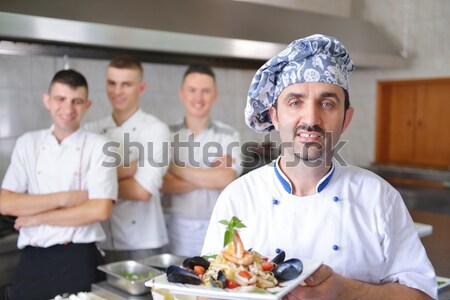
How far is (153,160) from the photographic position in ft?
9.33

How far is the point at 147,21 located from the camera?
297 cm

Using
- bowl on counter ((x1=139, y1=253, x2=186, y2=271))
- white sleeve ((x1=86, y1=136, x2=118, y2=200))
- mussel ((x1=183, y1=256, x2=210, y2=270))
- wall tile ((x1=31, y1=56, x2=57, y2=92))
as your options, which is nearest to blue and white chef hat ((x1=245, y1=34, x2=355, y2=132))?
mussel ((x1=183, y1=256, x2=210, y2=270))

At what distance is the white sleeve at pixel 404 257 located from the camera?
1.34 m

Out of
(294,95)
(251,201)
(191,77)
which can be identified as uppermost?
(191,77)

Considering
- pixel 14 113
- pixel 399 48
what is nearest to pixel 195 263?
pixel 14 113

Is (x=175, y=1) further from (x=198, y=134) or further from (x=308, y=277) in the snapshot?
(x=308, y=277)

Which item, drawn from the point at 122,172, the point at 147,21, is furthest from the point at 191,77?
the point at 122,172

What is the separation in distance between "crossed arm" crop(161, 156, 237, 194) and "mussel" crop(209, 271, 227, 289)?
195cm

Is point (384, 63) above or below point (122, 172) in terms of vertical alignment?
above

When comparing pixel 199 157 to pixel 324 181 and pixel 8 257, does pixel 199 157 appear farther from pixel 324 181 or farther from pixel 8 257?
pixel 324 181

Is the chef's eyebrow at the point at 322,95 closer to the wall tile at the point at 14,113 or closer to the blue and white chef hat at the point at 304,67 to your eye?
the blue and white chef hat at the point at 304,67

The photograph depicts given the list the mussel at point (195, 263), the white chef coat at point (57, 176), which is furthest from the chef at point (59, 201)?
the mussel at point (195, 263)

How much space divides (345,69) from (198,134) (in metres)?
1.83

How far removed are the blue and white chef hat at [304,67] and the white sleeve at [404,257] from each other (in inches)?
15.0
